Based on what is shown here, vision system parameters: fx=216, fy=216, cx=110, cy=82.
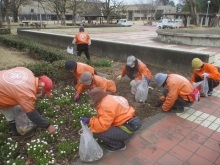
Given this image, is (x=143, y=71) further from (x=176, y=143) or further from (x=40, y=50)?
(x=40, y=50)

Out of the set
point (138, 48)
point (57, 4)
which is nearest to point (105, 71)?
point (138, 48)

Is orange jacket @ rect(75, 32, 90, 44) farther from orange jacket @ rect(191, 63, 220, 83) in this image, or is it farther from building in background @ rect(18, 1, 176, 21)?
building in background @ rect(18, 1, 176, 21)

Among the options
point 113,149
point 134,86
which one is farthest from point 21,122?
point 134,86

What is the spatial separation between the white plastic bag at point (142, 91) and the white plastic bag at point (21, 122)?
2188mm

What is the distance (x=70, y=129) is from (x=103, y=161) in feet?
3.06

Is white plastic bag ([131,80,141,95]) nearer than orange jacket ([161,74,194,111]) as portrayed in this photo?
No

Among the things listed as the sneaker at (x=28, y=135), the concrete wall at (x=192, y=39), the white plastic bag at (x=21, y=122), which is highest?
the concrete wall at (x=192, y=39)

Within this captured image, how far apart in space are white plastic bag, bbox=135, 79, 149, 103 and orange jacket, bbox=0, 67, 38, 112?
2303 mm

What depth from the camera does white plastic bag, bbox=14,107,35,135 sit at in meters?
3.20

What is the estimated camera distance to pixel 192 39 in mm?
13094

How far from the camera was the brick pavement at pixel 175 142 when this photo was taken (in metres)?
2.92

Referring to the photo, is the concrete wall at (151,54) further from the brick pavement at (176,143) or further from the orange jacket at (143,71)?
the brick pavement at (176,143)

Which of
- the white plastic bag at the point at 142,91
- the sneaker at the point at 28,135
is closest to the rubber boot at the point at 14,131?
the sneaker at the point at 28,135

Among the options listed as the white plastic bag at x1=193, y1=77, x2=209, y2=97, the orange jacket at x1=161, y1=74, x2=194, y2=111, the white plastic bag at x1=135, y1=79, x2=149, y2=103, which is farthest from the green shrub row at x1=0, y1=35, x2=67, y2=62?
the white plastic bag at x1=193, y1=77, x2=209, y2=97
